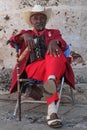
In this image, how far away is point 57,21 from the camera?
6.51 metres

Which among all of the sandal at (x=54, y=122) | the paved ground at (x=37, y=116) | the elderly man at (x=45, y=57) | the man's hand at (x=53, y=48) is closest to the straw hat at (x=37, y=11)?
the elderly man at (x=45, y=57)

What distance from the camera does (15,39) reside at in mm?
5625

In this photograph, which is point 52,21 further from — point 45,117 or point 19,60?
point 45,117

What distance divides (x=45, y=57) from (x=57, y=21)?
4.08 feet

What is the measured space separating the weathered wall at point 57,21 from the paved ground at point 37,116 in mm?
818

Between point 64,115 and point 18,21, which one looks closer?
point 64,115

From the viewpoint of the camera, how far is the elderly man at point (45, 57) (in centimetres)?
510

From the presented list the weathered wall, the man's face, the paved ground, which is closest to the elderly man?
the man's face

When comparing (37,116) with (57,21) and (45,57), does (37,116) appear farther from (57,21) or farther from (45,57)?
(57,21)

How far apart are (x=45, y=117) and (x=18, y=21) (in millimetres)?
1914

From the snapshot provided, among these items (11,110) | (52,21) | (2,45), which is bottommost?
(11,110)

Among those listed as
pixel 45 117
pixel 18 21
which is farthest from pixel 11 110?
pixel 18 21

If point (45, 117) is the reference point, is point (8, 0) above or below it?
above

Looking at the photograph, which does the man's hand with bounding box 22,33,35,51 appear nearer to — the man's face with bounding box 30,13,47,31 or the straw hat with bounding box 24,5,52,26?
the man's face with bounding box 30,13,47,31
